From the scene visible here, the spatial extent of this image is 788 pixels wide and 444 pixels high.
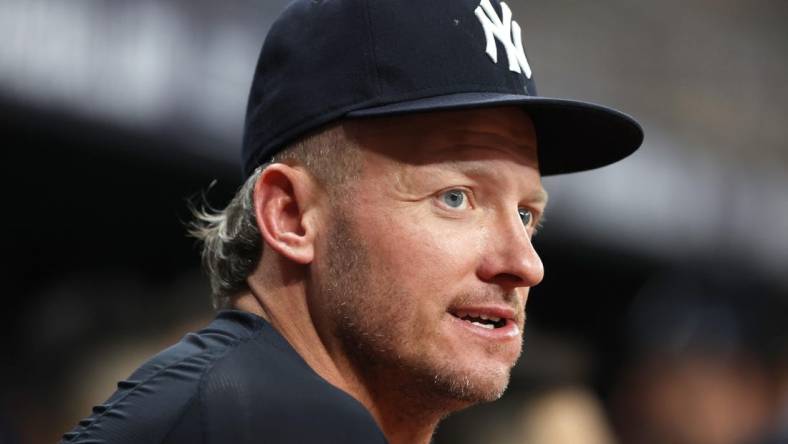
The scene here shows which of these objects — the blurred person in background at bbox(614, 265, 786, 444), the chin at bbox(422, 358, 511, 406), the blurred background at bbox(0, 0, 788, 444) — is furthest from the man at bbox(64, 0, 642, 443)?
the blurred person in background at bbox(614, 265, 786, 444)

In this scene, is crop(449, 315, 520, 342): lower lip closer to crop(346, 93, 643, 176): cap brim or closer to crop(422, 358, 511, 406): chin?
crop(422, 358, 511, 406): chin

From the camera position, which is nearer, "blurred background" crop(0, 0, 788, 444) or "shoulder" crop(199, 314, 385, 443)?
"shoulder" crop(199, 314, 385, 443)

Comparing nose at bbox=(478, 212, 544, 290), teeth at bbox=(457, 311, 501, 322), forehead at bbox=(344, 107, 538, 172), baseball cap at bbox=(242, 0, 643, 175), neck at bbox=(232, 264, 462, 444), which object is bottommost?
neck at bbox=(232, 264, 462, 444)

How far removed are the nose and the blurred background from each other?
215 cm

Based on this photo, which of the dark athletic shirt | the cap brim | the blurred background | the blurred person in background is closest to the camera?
the dark athletic shirt

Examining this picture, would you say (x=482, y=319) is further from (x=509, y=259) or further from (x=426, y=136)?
(x=426, y=136)

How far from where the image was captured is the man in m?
1.50

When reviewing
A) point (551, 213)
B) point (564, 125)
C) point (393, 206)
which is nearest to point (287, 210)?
point (393, 206)

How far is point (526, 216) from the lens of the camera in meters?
1.66

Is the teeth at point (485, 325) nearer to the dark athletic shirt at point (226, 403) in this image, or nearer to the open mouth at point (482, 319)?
the open mouth at point (482, 319)

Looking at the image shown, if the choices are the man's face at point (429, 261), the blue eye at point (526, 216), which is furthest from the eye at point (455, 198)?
the blue eye at point (526, 216)

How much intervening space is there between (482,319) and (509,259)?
0.09 meters

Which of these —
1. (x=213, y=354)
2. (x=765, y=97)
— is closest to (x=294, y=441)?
(x=213, y=354)

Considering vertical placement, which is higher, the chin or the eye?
the eye
